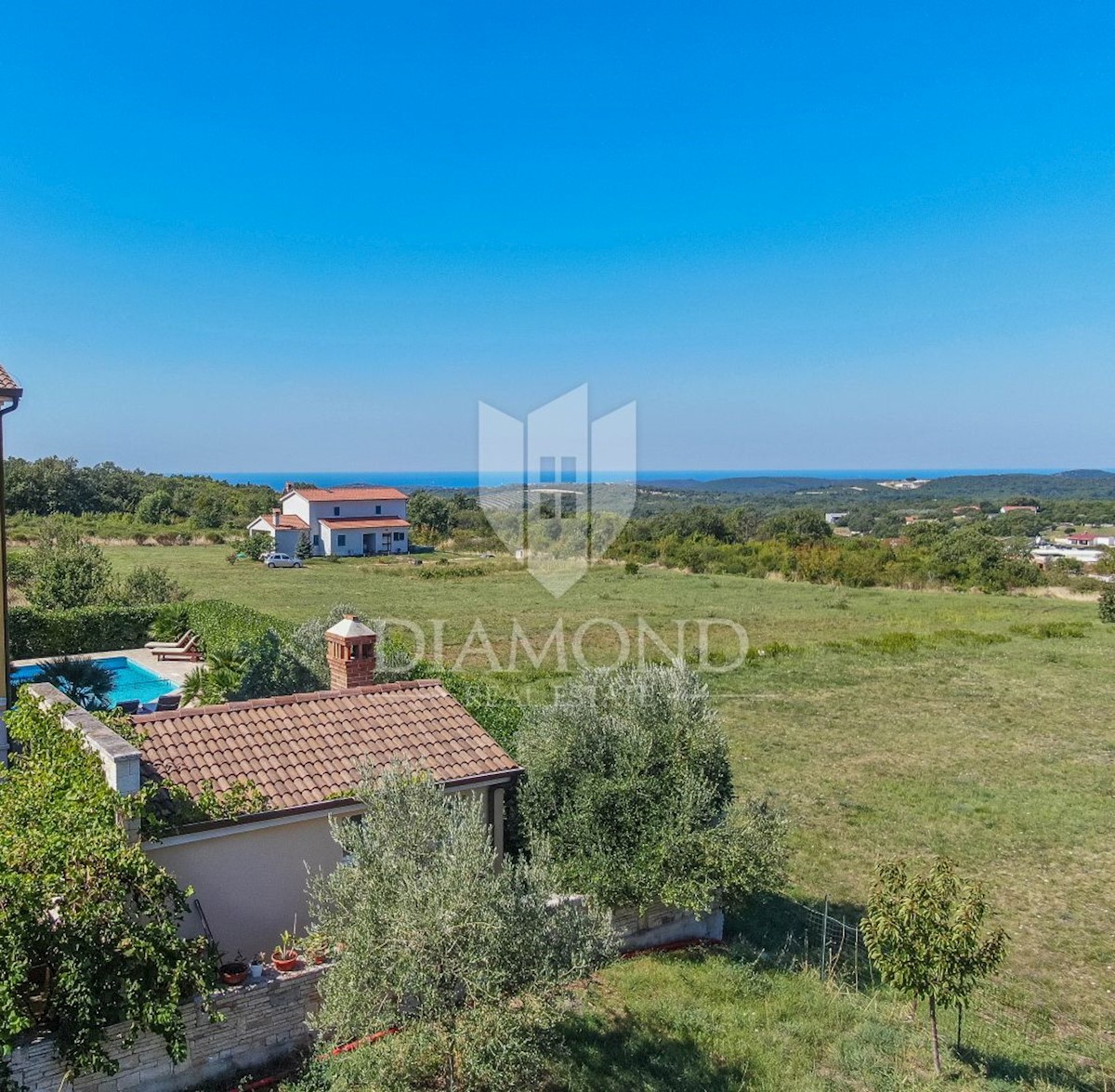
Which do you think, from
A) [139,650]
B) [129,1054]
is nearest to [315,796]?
[129,1054]

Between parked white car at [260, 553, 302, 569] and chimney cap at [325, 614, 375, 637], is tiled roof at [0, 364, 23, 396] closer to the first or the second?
chimney cap at [325, 614, 375, 637]

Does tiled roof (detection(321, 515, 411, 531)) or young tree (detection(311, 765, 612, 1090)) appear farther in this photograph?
tiled roof (detection(321, 515, 411, 531))

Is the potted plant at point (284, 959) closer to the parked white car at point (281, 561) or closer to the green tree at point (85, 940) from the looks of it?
the green tree at point (85, 940)

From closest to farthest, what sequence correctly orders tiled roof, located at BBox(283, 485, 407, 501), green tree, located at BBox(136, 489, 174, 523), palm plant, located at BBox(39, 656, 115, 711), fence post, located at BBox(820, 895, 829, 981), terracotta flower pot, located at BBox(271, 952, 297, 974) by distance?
terracotta flower pot, located at BBox(271, 952, 297, 974)
fence post, located at BBox(820, 895, 829, 981)
palm plant, located at BBox(39, 656, 115, 711)
tiled roof, located at BBox(283, 485, 407, 501)
green tree, located at BBox(136, 489, 174, 523)

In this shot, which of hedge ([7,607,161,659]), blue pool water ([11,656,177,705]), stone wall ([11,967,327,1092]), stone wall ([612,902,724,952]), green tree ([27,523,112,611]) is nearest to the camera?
stone wall ([11,967,327,1092])

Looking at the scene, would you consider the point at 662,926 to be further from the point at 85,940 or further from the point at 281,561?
the point at 281,561

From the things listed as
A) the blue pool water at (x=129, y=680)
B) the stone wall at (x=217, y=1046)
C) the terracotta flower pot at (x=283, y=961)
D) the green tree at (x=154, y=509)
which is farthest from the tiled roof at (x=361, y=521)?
the stone wall at (x=217, y=1046)

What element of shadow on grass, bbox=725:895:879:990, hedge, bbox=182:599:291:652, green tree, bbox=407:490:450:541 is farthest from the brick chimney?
green tree, bbox=407:490:450:541

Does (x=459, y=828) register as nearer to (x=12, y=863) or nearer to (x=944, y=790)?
(x=12, y=863)
